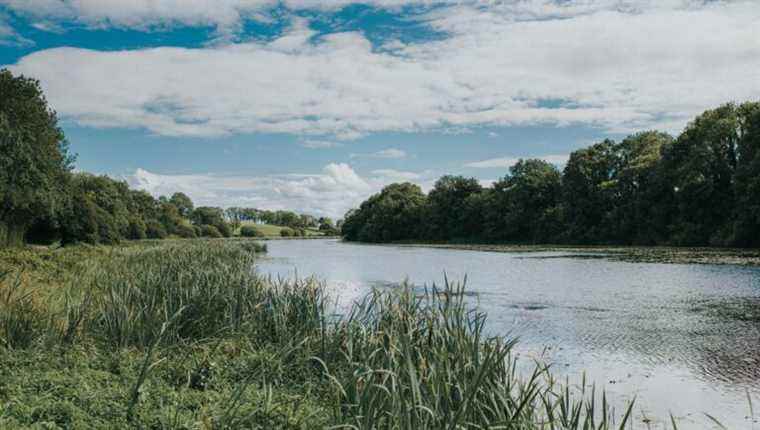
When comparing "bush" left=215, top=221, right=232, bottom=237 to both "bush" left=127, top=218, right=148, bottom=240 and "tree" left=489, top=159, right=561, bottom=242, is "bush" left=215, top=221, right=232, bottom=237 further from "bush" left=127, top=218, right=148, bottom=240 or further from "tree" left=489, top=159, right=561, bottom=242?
"tree" left=489, top=159, right=561, bottom=242

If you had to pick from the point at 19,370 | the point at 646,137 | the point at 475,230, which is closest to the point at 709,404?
the point at 19,370

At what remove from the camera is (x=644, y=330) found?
12688 millimetres

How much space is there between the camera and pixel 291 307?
29.4 feet

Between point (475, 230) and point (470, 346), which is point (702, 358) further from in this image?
point (475, 230)

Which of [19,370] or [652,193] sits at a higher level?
[652,193]

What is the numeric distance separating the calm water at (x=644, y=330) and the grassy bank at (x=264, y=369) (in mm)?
1279

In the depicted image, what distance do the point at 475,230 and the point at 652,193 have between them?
110 feet

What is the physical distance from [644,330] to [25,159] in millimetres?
32983

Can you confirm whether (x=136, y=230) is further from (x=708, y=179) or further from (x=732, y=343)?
(x=732, y=343)

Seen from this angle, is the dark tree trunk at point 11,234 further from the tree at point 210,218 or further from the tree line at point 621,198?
the tree at point 210,218

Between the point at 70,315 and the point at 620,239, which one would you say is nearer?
the point at 70,315

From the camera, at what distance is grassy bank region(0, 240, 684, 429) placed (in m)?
4.62

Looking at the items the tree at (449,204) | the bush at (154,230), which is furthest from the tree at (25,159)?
the bush at (154,230)

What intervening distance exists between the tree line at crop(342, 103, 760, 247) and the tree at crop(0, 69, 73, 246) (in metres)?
43.9
